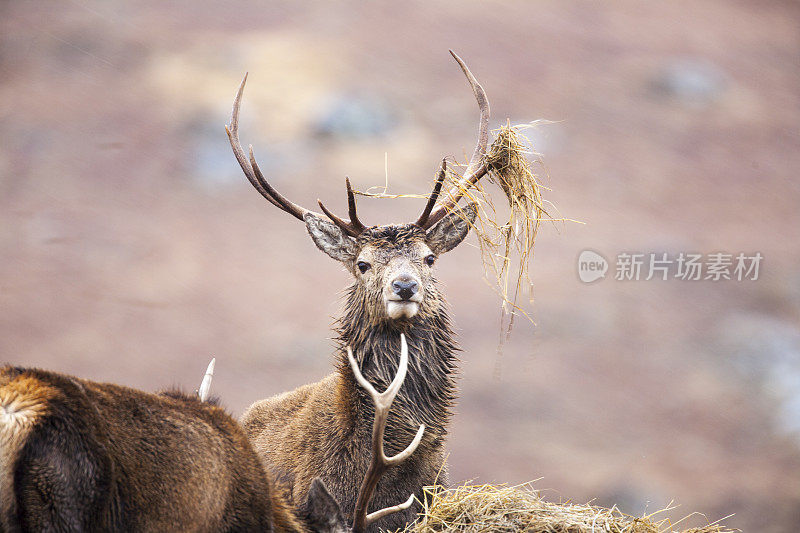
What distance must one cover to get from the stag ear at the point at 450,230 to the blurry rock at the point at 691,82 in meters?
13.1

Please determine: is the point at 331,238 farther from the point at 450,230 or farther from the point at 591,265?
the point at 591,265

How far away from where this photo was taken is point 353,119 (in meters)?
16.7

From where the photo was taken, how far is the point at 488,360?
13.3 metres

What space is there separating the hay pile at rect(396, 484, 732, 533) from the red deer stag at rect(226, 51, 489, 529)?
418mm

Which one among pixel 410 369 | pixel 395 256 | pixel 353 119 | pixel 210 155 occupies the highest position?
pixel 353 119

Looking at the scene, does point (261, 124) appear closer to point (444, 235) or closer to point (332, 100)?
point (332, 100)

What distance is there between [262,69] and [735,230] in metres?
9.44

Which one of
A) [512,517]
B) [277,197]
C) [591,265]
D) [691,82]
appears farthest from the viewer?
[691,82]

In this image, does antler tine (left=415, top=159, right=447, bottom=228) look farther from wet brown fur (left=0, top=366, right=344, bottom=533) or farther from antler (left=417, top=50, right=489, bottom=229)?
wet brown fur (left=0, top=366, right=344, bottom=533)

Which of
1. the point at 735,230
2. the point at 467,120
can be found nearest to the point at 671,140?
the point at 735,230

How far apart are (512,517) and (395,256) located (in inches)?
62.9

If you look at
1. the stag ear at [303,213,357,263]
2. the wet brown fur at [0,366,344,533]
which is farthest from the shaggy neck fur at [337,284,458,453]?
the wet brown fur at [0,366,344,533]

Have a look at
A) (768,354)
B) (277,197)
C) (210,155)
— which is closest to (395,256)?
(277,197)

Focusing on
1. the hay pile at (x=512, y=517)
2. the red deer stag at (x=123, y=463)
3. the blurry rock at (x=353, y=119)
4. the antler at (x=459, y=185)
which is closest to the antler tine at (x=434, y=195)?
the antler at (x=459, y=185)
